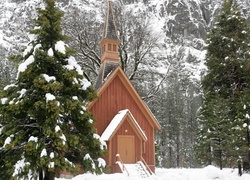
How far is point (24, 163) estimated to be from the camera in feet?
33.9

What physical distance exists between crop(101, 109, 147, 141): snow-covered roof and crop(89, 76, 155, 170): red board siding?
56 cm

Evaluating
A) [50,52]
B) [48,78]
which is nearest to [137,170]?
[48,78]

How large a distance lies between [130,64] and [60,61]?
1959cm

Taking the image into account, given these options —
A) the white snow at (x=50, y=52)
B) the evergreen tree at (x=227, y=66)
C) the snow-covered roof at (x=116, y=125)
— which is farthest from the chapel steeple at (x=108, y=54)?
the white snow at (x=50, y=52)

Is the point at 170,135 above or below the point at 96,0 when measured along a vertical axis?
below

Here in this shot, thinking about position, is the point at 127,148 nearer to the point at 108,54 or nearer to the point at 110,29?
the point at 108,54

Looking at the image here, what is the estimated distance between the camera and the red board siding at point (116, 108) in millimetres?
20609

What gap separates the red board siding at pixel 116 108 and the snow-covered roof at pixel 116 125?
1.83 feet

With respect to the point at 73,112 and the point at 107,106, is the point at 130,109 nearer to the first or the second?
the point at 107,106

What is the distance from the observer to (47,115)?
10.7 meters

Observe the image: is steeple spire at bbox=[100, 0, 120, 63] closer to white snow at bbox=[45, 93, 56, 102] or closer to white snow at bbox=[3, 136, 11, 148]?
white snow at bbox=[45, 93, 56, 102]

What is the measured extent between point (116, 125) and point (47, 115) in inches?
364

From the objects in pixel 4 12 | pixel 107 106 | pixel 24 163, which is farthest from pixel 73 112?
pixel 4 12

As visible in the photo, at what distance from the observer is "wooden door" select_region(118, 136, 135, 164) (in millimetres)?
20281
